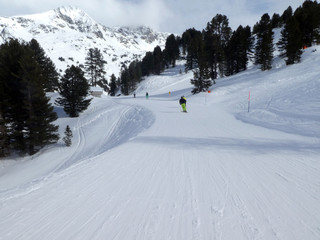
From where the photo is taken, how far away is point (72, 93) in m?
27.4

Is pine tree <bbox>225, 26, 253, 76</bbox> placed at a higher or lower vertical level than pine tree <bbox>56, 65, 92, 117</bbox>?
higher

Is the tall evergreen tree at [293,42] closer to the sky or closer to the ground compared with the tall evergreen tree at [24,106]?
closer to the sky

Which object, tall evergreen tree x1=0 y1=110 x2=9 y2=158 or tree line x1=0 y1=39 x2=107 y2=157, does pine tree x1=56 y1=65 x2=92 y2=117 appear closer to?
tree line x1=0 y1=39 x2=107 y2=157

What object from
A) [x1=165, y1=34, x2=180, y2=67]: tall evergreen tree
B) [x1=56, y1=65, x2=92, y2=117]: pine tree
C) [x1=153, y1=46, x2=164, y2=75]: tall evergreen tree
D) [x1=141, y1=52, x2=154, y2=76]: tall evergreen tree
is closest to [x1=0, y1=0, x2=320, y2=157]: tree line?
[x1=56, y1=65, x2=92, y2=117]: pine tree

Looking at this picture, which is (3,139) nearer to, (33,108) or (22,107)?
(22,107)

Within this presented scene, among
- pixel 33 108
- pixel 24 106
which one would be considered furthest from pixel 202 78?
pixel 24 106

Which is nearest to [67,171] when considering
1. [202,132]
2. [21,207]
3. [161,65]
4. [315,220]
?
[21,207]

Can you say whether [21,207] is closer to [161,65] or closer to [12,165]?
[12,165]

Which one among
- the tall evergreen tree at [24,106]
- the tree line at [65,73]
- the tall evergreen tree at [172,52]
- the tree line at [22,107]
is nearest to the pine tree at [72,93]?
the tree line at [65,73]

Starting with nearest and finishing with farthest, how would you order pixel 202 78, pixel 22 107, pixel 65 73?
pixel 22 107
pixel 65 73
pixel 202 78

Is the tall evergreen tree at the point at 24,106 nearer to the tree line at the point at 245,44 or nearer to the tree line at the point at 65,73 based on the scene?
the tree line at the point at 65,73

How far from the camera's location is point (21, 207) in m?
2.94

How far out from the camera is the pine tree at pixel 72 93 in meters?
27.1

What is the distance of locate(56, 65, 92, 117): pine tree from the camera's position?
89.0 feet
